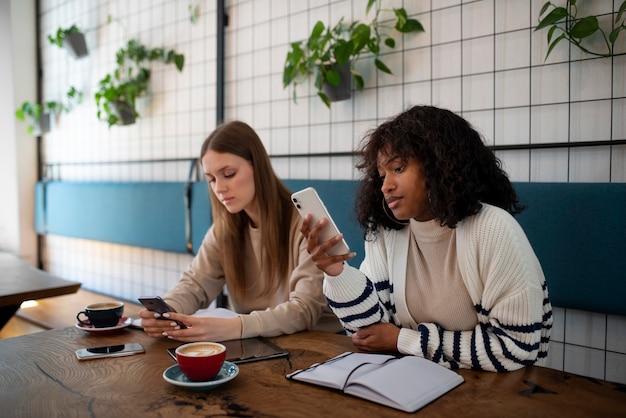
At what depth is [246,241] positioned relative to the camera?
1.91 metres

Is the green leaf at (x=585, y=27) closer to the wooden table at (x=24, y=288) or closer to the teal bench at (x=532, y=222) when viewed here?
the teal bench at (x=532, y=222)

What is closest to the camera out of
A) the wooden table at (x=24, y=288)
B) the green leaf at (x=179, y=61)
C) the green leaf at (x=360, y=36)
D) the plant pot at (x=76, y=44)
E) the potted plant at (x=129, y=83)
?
the wooden table at (x=24, y=288)

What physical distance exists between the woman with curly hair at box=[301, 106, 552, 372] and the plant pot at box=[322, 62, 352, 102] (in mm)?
1028

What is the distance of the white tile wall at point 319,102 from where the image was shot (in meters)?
1.87

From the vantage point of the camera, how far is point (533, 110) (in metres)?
1.96

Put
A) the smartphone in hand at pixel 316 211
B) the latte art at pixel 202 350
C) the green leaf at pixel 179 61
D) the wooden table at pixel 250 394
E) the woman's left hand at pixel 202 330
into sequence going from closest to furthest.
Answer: the wooden table at pixel 250 394 → the latte art at pixel 202 350 → the smartphone in hand at pixel 316 211 → the woman's left hand at pixel 202 330 → the green leaf at pixel 179 61

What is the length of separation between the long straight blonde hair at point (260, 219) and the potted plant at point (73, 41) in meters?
2.75

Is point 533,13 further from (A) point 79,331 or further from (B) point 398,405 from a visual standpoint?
(A) point 79,331

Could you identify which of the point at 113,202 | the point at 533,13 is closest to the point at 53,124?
the point at 113,202

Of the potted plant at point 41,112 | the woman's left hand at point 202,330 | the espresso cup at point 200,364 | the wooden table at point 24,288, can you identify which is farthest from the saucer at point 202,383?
the potted plant at point 41,112

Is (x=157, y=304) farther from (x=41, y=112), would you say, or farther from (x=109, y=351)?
(x=41, y=112)

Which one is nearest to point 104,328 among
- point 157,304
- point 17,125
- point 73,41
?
point 157,304

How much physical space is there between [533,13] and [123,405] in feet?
6.02

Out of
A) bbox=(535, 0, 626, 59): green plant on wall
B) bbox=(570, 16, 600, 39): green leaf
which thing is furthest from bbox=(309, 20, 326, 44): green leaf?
bbox=(570, 16, 600, 39): green leaf
